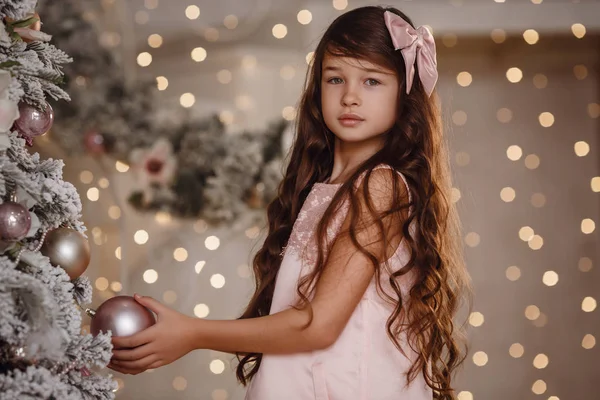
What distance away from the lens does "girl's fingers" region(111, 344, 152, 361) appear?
124 cm

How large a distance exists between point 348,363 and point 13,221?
2.33 ft

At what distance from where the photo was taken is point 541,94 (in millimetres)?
3176

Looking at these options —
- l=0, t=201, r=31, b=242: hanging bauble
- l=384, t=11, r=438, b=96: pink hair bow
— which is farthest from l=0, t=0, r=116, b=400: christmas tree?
l=384, t=11, r=438, b=96: pink hair bow

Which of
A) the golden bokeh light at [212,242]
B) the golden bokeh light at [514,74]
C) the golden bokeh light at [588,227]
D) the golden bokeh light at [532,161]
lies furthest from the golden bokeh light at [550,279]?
the golden bokeh light at [212,242]

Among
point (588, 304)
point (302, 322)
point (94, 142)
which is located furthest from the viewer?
point (588, 304)

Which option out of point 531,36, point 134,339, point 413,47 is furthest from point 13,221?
point 531,36

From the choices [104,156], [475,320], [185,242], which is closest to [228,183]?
[185,242]

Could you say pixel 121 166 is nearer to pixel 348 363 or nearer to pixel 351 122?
pixel 351 122

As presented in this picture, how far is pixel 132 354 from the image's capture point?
124 centimetres

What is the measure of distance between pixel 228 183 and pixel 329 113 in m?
1.48

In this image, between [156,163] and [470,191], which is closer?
[156,163]

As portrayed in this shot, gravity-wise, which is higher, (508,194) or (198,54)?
(198,54)

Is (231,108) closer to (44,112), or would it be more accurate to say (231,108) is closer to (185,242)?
(185,242)

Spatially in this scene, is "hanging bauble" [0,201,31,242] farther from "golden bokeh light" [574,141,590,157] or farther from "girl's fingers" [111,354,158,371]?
"golden bokeh light" [574,141,590,157]
